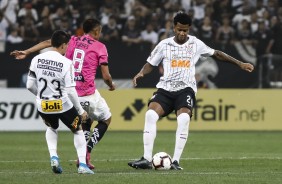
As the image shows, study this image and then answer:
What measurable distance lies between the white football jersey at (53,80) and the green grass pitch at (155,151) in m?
0.92

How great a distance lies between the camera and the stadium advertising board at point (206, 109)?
2330 cm

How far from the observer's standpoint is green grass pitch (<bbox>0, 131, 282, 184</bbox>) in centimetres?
1128

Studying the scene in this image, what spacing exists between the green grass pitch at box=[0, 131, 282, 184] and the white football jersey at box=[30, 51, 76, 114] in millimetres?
924

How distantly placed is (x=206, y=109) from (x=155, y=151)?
6806 millimetres

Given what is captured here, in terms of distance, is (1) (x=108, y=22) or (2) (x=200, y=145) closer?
(2) (x=200, y=145)

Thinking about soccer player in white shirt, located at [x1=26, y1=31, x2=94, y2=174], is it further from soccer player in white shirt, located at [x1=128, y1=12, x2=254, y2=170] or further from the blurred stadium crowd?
the blurred stadium crowd

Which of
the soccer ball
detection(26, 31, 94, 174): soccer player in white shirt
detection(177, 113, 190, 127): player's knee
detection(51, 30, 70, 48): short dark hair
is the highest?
detection(51, 30, 70, 48): short dark hair

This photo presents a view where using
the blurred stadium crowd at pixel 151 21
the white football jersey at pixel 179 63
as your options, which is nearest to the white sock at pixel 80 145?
the white football jersey at pixel 179 63

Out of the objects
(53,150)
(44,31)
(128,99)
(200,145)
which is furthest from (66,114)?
(44,31)

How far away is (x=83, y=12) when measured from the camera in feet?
89.5

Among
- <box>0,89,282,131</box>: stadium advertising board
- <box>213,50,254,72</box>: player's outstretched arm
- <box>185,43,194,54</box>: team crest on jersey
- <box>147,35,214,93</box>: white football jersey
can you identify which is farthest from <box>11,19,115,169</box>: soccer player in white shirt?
<box>0,89,282,131</box>: stadium advertising board

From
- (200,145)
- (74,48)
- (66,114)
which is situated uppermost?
(74,48)

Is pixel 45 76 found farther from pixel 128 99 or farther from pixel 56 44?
pixel 128 99

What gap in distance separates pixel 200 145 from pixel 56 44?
25.3 ft
